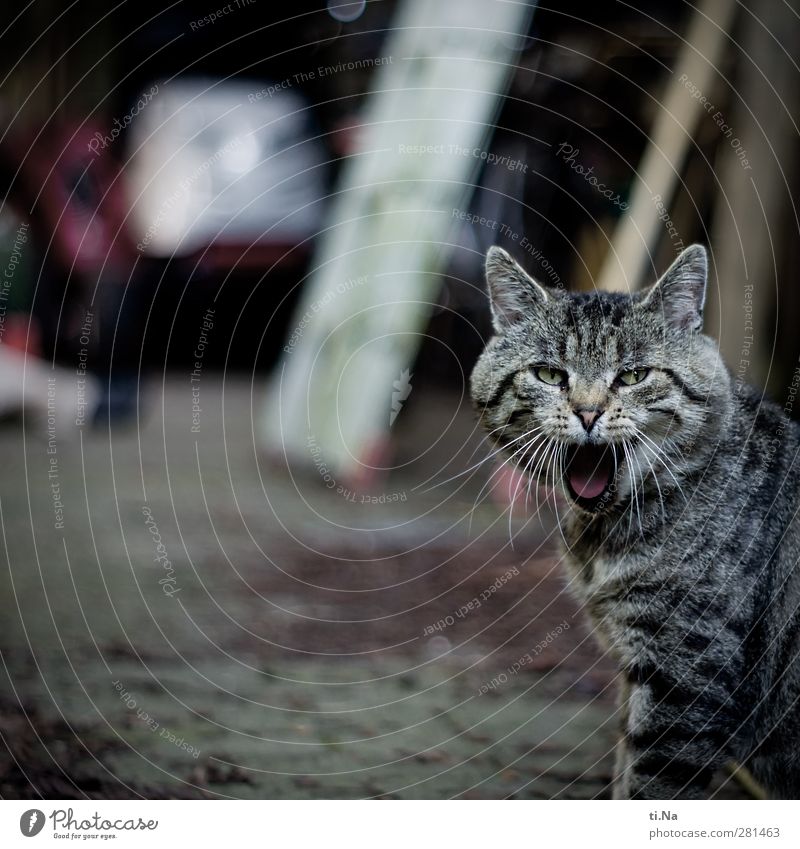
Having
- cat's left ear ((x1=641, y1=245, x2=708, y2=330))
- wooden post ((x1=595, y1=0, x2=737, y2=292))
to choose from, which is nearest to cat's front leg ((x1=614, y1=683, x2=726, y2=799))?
cat's left ear ((x1=641, y1=245, x2=708, y2=330))

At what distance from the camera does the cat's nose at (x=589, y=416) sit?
5.19 feet

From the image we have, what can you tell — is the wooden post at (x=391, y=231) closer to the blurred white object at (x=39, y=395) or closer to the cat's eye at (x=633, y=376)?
the blurred white object at (x=39, y=395)

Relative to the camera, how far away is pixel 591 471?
1666mm

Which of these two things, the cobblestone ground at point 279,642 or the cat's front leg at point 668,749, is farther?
the cobblestone ground at point 279,642

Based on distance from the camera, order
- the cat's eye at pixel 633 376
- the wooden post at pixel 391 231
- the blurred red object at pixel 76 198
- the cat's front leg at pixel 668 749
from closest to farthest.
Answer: the cat's front leg at pixel 668 749
the cat's eye at pixel 633 376
the blurred red object at pixel 76 198
the wooden post at pixel 391 231

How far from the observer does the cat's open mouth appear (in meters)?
1.65

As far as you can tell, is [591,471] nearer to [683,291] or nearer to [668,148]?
[683,291]

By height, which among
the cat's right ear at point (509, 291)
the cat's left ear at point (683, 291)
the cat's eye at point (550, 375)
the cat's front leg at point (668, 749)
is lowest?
the cat's front leg at point (668, 749)

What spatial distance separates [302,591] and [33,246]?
5.10 ft

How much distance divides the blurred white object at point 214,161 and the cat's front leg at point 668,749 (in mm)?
2153

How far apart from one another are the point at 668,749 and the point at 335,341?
106 inches

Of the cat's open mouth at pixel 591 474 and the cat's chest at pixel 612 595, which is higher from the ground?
the cat's open mouth at pixel 591 474

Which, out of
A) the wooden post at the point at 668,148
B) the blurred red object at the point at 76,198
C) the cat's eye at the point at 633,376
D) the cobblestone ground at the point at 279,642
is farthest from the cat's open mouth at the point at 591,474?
the blurred red object at the point at 76,198

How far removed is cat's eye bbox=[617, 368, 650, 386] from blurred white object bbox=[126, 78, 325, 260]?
178 centimetres
